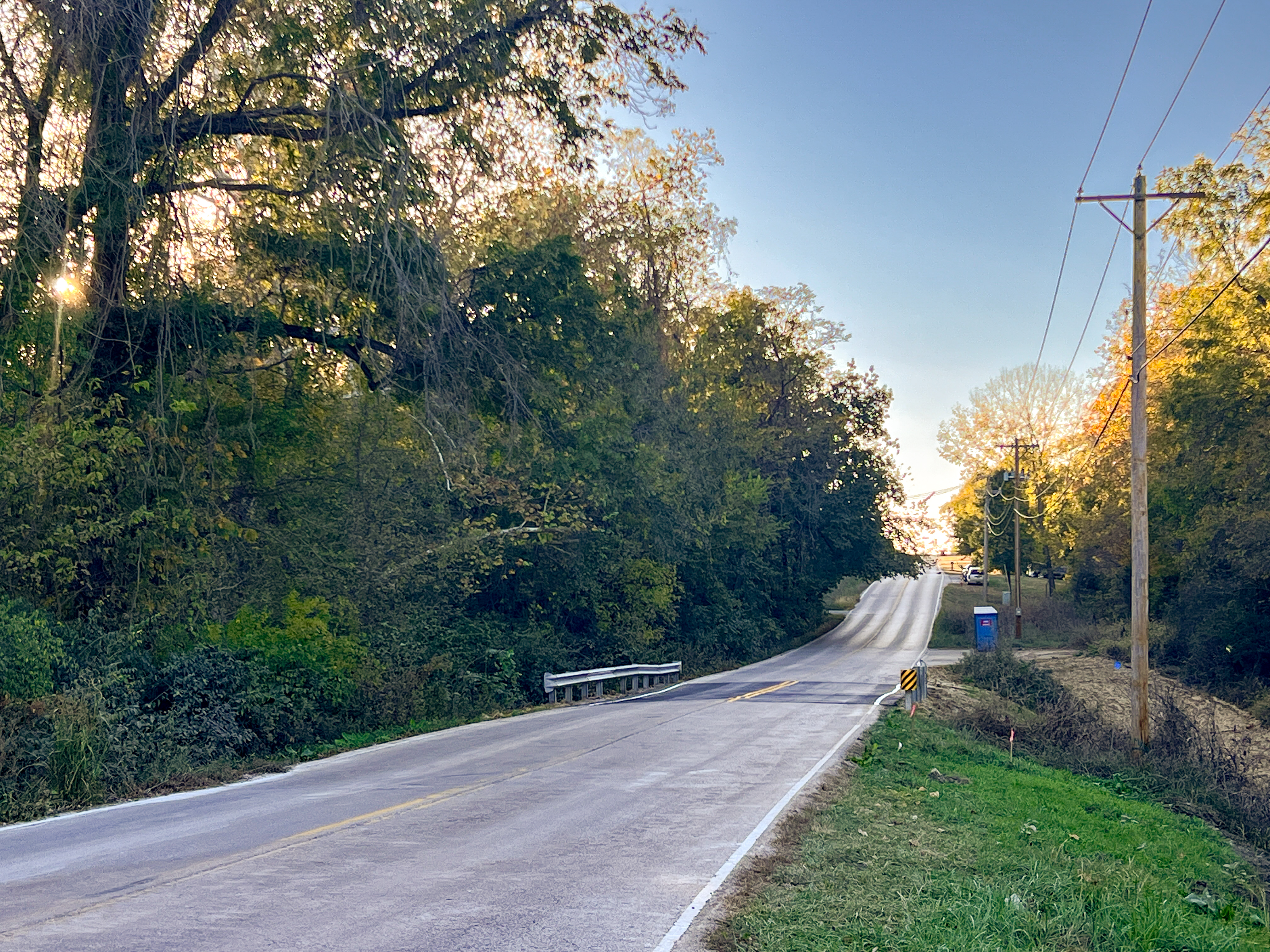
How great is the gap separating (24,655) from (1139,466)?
1875 centimetres

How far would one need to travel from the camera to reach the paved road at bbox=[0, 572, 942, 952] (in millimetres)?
6508

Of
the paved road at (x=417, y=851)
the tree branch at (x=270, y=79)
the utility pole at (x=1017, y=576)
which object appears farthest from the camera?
the utility pole at (x=1017, y=576)

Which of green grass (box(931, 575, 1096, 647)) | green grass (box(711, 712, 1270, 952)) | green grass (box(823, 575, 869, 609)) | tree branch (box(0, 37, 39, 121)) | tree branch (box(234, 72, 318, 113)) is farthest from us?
green grass (box(823, 575, 869, 609))

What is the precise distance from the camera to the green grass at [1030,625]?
183 ft

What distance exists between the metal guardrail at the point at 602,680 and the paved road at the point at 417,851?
9.03 m

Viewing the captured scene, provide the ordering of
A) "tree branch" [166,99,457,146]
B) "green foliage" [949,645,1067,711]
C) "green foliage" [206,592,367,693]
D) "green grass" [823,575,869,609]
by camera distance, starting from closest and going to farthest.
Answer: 1. "tree branch" [166,99,457,146]
2. "green foliage" [206,592,367,693]
3. "green foliage" [949,645,1067,711]
4. "green grass" [823,575,869,609]

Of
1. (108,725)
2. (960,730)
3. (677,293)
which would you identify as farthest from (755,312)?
(108,725)

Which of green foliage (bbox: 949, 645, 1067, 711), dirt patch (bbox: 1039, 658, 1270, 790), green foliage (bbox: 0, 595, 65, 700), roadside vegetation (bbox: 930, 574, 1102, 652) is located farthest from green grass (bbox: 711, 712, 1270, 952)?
roadside vegetation (bbox: 930, 574, 1102, 652)

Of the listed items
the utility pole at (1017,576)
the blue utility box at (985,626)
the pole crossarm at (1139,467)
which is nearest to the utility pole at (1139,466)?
the pole crossarm at (1139,467)

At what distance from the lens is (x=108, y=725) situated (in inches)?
483

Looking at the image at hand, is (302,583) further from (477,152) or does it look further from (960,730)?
(960,730)

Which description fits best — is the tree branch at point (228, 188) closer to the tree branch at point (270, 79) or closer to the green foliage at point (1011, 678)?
the tree branch at point (270, 79)

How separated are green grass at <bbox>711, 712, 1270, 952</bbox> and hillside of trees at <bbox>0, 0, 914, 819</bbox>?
8.06 metres

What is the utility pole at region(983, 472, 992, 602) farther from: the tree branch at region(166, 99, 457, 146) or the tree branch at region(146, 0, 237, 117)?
the tree branch at region(146, 0, 237, 117)
